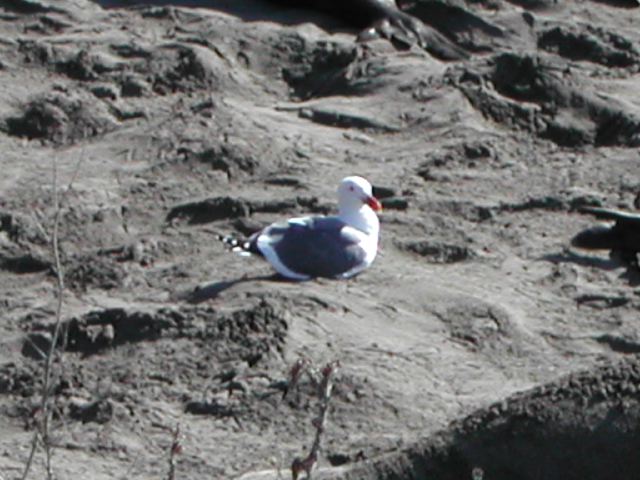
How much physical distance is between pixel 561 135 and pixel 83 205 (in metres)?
2.03

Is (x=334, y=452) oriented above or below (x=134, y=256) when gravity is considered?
above

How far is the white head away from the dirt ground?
0.14 metres

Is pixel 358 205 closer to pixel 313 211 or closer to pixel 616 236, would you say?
pixel 313 211

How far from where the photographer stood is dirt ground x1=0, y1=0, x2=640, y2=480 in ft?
17.8

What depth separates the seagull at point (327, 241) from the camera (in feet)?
22.0

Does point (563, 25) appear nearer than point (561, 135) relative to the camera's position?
No

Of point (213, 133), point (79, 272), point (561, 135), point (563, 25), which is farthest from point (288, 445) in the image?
point (563, 25)

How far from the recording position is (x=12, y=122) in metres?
7.98

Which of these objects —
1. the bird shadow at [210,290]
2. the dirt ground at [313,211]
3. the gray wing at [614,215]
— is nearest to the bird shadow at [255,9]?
the dirt ground at [313,211]

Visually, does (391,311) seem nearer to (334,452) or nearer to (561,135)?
(334,452)

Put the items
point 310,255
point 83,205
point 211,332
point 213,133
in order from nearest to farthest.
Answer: point 211,332 < point 310,255 < point 83,205 < point 213,133

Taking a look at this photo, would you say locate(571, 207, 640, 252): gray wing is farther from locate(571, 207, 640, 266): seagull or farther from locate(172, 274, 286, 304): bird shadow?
locate(172, 274, 286, 304): bird shadow

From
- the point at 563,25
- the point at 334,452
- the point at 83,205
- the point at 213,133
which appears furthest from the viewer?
the point at 563,25

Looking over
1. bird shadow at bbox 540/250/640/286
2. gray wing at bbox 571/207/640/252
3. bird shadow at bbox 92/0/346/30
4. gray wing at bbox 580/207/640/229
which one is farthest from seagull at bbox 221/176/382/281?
bird shadow at bbox 92/0/346/30
